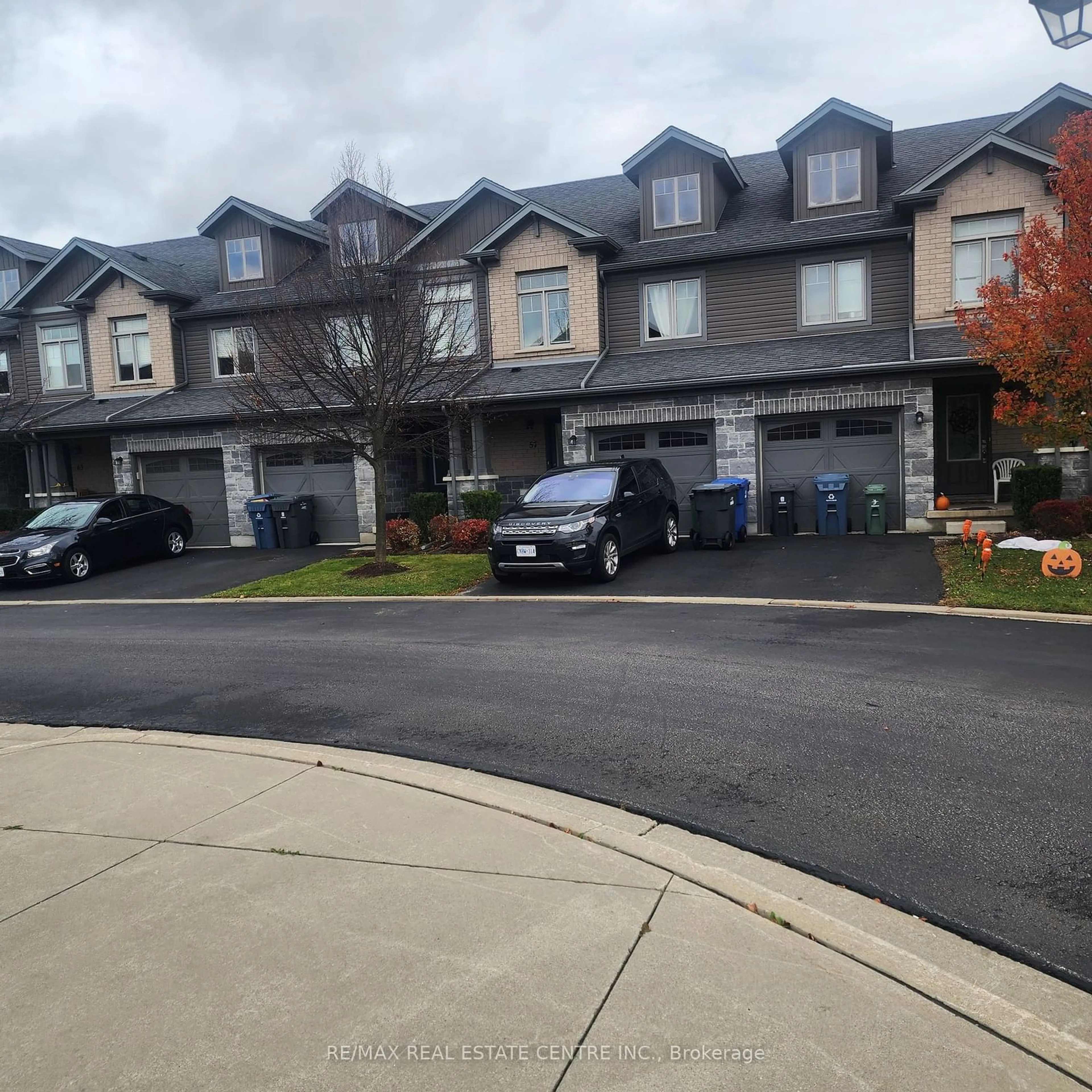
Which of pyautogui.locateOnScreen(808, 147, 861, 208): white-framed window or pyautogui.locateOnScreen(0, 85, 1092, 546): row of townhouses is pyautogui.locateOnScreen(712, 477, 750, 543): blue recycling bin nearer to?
pyautogui.locateOnScreen(0, 85, 1092, 546): row of townhouses

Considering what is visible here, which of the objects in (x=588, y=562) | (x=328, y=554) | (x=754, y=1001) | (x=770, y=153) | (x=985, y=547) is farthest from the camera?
(x=770, y=153)

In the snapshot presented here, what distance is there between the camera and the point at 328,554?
19.3m

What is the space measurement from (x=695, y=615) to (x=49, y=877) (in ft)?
25.1

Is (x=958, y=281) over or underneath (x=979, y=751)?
over

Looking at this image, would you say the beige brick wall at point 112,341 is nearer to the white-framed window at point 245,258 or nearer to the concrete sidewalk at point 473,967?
the white-framed window at point 245,258

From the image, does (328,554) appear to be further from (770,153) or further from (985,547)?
(770,153)

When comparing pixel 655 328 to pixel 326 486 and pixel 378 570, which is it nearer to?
pixel 326 486

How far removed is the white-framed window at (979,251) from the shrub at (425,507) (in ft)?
37.2

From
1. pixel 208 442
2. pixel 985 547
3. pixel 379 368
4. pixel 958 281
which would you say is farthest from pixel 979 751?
pixel 208 442

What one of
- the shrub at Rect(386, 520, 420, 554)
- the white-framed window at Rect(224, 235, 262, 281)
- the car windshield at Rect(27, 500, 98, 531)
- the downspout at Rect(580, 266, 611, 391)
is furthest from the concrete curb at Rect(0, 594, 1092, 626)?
the white-framed window at Rect(224, 235, 262, 281)

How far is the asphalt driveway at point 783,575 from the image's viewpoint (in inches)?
473

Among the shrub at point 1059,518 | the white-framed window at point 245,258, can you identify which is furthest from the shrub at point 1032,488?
the white-framed window at point 245,258

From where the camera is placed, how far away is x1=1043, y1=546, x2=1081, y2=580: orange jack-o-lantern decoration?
38.0ft

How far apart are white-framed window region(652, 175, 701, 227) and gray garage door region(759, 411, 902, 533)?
559cm
